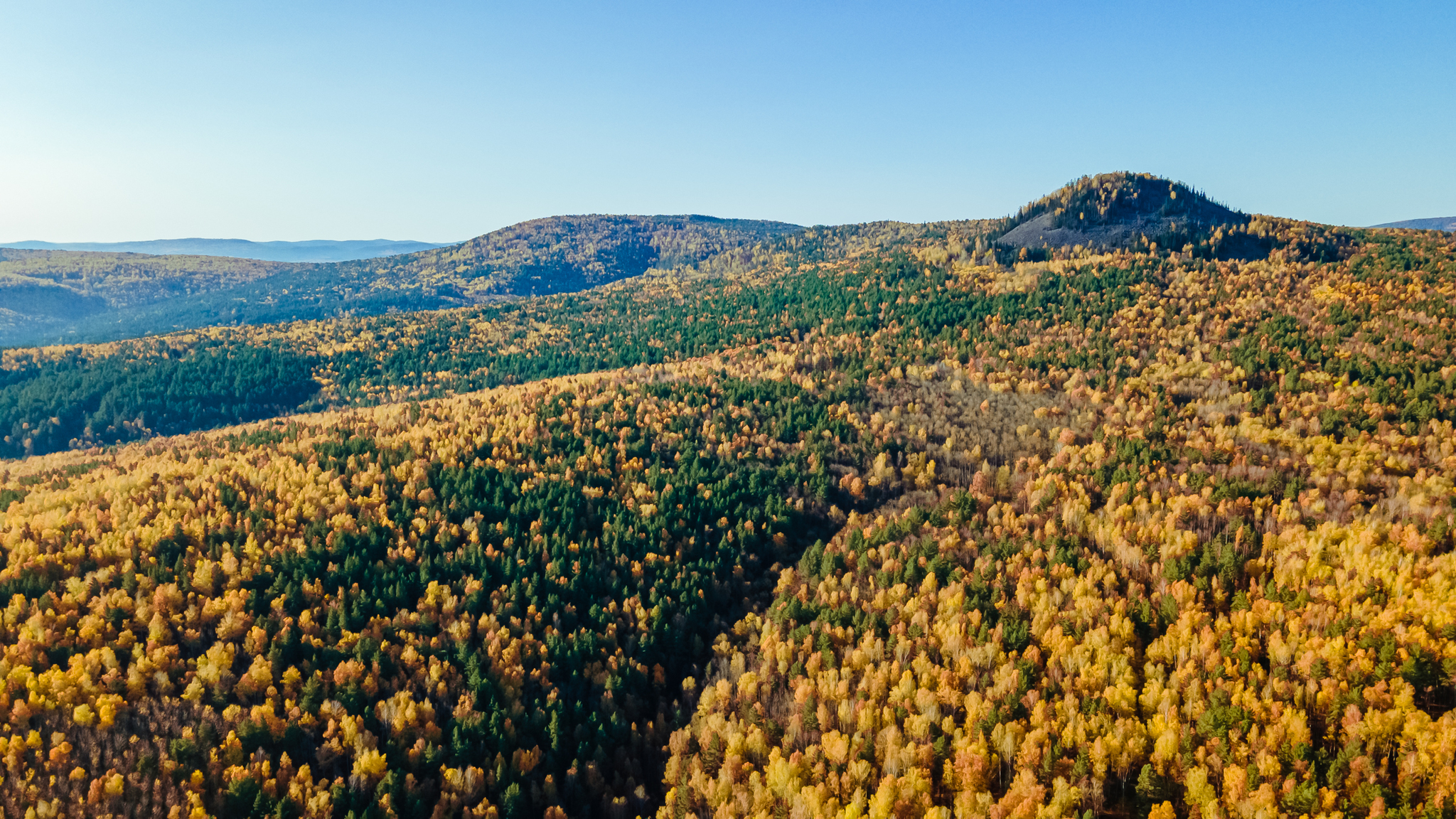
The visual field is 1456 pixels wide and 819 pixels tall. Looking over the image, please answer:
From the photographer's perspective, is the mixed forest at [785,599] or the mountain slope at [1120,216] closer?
the mixed forest at [785,599]

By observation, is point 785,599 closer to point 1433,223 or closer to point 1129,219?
point 1129,219

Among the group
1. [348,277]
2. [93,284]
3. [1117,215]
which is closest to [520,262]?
[348,277]

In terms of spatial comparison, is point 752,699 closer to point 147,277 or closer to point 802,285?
point 802,285

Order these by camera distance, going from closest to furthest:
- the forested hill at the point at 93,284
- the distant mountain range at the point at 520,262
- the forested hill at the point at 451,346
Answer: the forested hill at the point at 451,346
the distant mountain range at the point at 520,262
the forested hill at the point at 93,284

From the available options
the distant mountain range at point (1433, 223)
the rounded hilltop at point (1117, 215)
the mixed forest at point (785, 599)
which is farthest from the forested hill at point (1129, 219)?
the distant mountain range at point (1433, 223)

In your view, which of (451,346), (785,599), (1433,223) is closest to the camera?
(785,599)

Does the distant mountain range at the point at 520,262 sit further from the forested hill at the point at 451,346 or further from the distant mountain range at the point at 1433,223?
the distant mountain range at the point at 1433,223

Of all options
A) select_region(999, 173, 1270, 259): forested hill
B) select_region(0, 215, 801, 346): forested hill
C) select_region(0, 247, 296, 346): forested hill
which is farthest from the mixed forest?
select_region(0, 247, 296, 346): forested hill

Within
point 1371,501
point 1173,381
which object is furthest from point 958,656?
point 1173,381
